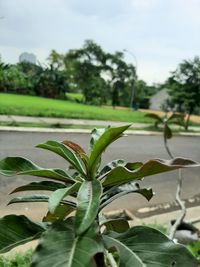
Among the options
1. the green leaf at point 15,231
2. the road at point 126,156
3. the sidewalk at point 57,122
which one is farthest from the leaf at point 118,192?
the sidewalk at point 57,122

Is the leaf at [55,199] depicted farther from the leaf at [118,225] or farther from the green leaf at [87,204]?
the leaf at [118,225]

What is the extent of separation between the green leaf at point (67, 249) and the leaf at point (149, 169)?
218mm

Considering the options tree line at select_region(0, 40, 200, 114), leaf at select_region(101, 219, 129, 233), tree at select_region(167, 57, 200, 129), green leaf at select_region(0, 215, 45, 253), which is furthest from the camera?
tree line at select_region(0, 40, 200, 114)

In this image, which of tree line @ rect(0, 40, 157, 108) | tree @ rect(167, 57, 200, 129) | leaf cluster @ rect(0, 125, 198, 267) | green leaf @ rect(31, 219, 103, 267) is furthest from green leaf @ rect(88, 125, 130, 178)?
tree line @ rect(0, 40, 157, 108)

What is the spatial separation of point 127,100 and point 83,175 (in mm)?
40744

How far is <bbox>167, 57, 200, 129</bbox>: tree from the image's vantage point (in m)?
18.7

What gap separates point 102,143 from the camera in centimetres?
124

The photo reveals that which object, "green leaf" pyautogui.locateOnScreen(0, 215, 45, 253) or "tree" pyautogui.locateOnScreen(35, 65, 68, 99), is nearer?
"green leaf" pyautogui.locateOnScreen(0, 215, 45, 253)

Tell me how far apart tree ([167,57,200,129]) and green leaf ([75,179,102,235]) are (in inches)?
706

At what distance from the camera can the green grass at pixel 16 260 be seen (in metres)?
2.95

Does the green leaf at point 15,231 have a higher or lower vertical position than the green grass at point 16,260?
higher

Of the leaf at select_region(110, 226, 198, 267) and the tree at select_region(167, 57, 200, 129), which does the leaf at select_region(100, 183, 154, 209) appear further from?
the tree at select_region(167, 57, 200, 129)

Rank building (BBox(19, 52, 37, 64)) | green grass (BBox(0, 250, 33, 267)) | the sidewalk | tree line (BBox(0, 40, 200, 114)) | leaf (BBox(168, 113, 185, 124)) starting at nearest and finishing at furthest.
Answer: leaf (BBox(168, 113, 185, 124)) → green grass (BBox(0, 250, 33, 267)) → the sidewalk → tree line (BBox(0, 40, 200, 114)) → building (BBox(19, 52, 37, 64))

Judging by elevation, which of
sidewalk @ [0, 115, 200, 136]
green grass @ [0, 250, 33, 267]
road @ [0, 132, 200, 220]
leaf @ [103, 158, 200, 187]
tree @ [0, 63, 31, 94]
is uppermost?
tree @ [0, 63, 31, 94]
